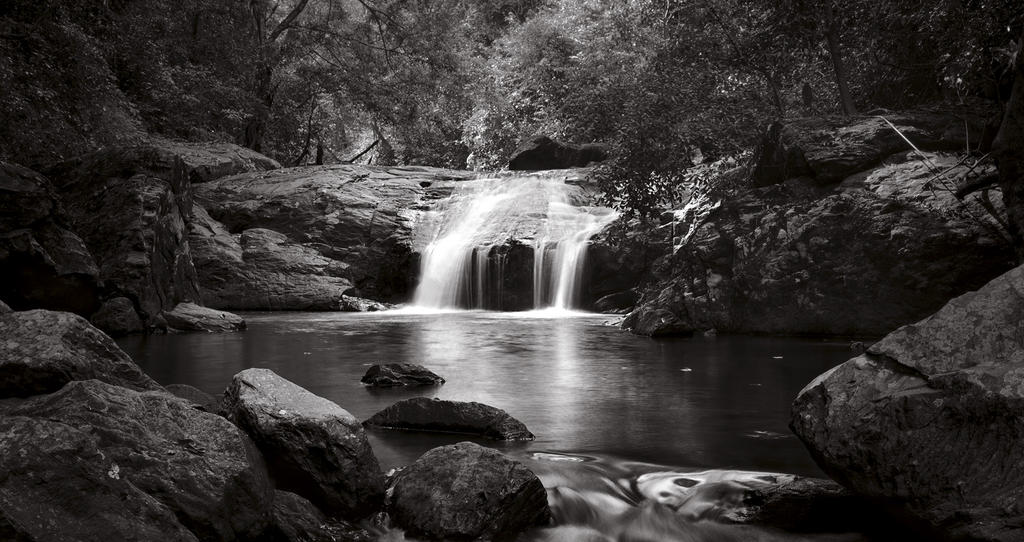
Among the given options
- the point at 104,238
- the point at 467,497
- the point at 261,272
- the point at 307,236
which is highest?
the point at 307,236

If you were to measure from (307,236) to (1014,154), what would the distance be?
15.3 meters

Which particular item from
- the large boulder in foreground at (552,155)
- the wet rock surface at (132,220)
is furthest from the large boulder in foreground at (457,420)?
the large boulder in foreground at (552,155)

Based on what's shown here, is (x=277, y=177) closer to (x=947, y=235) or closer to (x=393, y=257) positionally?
(x=393, y=257)

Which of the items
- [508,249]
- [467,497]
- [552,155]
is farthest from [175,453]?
[552,155]

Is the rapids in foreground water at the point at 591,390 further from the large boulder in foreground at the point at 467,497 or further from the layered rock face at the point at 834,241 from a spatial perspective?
the layered rock face at the point at 834,241

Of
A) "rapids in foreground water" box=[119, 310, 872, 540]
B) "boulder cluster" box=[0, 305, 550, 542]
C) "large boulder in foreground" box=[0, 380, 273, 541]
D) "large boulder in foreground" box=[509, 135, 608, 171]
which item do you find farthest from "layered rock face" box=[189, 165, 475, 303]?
"large boulder in foreground" box=[0, 380, 273, 541]

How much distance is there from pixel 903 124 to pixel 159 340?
1192 cm

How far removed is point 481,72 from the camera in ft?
102

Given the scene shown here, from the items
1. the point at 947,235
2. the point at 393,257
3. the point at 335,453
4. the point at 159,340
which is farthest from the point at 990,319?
the point at 393,257

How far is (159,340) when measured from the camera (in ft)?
38.8

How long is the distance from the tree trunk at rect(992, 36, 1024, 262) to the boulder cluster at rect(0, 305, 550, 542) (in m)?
6.90

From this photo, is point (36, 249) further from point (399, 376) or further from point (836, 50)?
point (836, 50)

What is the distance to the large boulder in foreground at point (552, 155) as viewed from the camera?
25.3m

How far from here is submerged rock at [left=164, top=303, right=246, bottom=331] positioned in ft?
43.0
